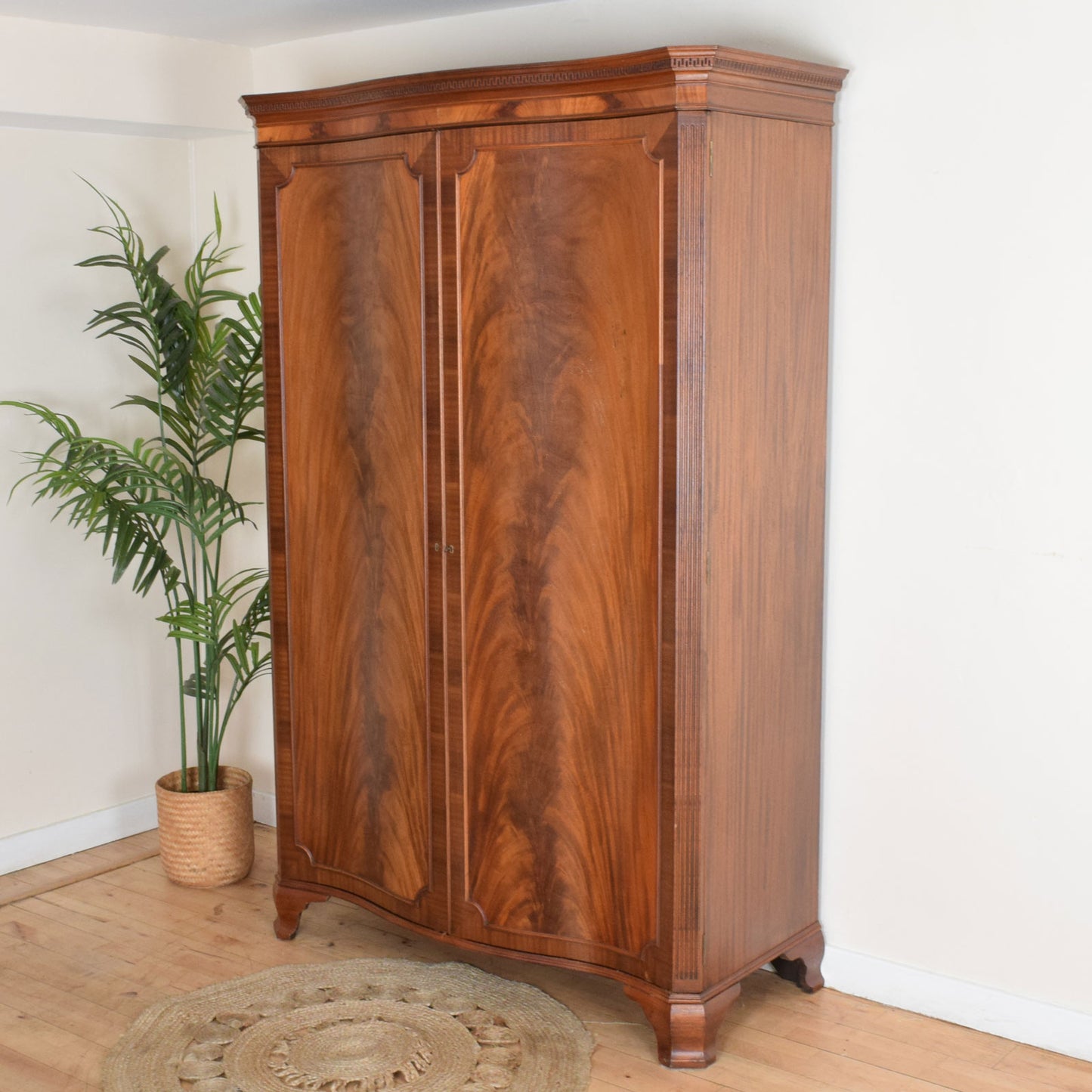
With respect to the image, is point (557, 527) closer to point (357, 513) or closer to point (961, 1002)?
point (357, 513)

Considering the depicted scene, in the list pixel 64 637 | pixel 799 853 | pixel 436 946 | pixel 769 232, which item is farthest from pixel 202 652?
pixel 769 232

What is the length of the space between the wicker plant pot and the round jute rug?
22.7 inches

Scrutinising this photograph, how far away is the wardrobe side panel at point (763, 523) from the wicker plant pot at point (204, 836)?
1514 mm

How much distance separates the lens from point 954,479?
271cm

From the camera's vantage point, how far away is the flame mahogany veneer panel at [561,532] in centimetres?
253

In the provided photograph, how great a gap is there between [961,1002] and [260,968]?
159 centimetres

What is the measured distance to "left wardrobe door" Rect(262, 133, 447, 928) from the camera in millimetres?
2789

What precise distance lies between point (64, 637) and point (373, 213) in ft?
5.69

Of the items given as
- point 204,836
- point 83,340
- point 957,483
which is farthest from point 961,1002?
point 83,340

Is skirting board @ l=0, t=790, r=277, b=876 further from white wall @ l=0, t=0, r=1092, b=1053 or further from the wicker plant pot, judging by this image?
white wall @ l=0, t=0, r=1092, b=1053

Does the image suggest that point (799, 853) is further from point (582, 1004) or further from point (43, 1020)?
point (43, 1020)

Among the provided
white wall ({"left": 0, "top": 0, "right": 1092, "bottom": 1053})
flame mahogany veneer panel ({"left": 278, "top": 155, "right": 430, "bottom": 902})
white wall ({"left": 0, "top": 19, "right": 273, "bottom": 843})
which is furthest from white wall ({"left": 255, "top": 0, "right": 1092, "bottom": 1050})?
white wall ({"left": 0, "top": 19, "right": 273, "bottom": 843})

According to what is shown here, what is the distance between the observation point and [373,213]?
2.81 m

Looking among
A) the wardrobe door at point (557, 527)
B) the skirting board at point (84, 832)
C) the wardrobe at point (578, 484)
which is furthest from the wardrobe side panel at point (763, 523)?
the skirting board at point (84, 832)
